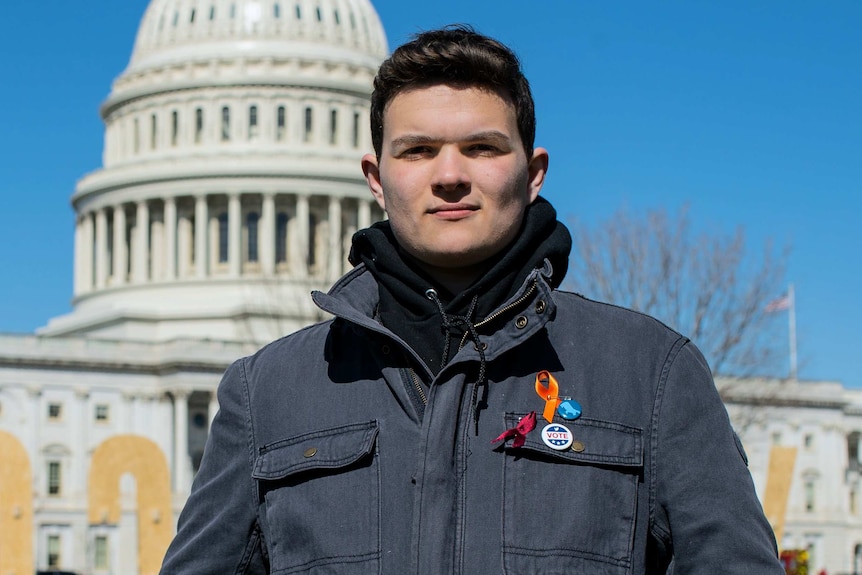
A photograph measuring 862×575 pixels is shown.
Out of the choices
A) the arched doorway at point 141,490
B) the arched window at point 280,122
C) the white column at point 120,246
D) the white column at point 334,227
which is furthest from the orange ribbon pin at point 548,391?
the arched window at point 280,122

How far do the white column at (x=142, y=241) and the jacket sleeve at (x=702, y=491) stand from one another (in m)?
105

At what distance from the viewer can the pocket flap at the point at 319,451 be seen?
4.94 meters

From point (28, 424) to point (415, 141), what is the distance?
87.4 meters

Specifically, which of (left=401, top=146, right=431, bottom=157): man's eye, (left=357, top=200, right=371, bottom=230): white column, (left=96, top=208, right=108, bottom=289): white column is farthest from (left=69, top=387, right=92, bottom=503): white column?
(left=401, top=146, right=431, bottom=157): man's eye

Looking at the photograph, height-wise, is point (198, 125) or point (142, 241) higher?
point (198, 125)

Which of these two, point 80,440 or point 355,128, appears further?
point 355,128

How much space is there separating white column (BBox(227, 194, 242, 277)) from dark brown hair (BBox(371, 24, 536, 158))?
328 feet

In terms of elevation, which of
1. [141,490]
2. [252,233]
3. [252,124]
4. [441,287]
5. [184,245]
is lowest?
[141,490]

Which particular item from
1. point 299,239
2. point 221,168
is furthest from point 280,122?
point 299,239

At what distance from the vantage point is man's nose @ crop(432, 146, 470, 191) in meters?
5.09

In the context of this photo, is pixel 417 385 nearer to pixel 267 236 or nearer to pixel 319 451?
pixel 319 451

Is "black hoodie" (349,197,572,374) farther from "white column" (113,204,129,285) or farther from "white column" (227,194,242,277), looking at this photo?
"white column" (113,204,129,285)

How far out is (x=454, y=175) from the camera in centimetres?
509

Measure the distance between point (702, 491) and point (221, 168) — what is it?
104m
